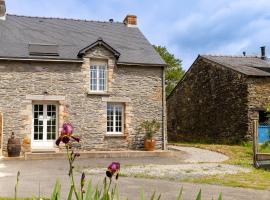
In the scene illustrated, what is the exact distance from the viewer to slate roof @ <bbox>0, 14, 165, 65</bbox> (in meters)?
19.8

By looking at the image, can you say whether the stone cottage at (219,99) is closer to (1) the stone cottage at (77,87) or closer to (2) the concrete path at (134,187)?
(1) the stone cottage at (77,87)

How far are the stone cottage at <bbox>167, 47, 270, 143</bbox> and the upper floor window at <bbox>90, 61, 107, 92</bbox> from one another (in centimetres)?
827

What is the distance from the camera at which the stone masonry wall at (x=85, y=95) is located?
18500 mm

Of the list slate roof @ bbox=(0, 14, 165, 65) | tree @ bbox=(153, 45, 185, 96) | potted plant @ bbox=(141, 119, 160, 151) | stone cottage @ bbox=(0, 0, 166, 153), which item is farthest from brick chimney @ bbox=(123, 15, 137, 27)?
tree @ bbox=(153, 45, 185, 96)

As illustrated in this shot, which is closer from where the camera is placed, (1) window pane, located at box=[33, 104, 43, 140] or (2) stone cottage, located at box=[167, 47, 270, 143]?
(1) window pane, located at box=[33, 104, 43, 140]

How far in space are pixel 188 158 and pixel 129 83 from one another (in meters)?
5.08

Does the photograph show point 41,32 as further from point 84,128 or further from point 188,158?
point 188,158

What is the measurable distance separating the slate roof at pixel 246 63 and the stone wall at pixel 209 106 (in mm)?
471

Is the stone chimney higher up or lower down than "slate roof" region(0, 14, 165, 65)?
higher up

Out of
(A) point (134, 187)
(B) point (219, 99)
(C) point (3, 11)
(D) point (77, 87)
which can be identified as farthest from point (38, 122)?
(B) point (219, 99)

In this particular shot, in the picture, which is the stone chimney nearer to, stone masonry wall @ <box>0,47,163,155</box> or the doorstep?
stone masonry wall @ <box>0,47,163,155</box>

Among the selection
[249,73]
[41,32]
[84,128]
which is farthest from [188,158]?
[41,32]

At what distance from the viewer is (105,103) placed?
1994 centimetres

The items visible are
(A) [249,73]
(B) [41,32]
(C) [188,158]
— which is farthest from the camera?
(A) [249,73]
